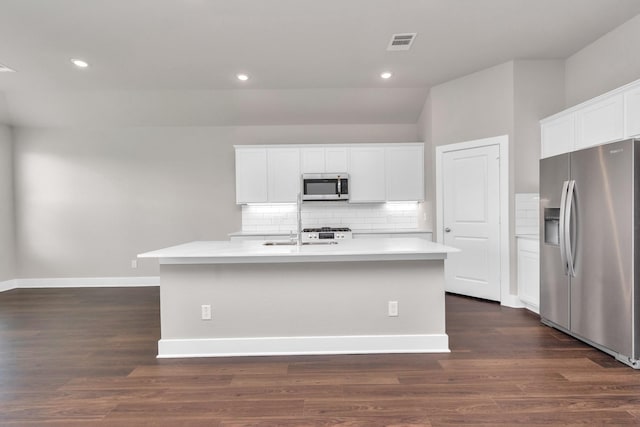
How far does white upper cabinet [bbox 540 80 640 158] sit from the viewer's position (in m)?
2.94

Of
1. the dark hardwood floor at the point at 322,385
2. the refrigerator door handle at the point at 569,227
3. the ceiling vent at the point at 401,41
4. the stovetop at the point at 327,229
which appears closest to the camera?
the dark hardwood floor at the point at 322,385

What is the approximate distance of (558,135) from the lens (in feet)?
12.8

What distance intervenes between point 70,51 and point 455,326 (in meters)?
4.99

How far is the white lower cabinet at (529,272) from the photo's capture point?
153 inches

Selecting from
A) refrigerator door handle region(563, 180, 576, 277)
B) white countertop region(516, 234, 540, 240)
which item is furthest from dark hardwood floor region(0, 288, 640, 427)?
white countertop region(516, 234, 540, 240)

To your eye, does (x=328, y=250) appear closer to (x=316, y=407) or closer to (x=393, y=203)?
(x=316, y=407)

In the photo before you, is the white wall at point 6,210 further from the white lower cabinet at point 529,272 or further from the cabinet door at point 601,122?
the cabinet door at point 601,122

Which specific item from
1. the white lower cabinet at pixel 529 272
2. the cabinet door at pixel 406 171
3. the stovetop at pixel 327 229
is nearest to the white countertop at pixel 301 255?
the white lower cabinet at pixel 529 272

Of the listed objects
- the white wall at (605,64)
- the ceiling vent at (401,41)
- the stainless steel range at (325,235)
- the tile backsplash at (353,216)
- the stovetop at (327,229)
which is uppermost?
the ceiling vent at (401,41)

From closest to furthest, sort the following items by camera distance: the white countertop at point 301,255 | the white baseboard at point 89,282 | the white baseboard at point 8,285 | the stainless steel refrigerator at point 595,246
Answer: the stainless steel refrigerator at point 595,246 → the white countertop at point 301,255 → the white baseboard at point 8,285 → the white baseboard at point 89,282

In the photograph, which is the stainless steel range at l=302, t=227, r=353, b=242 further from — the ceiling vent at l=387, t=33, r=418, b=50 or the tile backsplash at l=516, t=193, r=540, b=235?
the ceiling vent at l=387, t=33, r=418, b=50

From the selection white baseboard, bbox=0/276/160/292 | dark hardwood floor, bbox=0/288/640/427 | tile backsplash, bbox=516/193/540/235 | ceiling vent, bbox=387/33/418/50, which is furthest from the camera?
white baseboard, bbox=0/276/160/292

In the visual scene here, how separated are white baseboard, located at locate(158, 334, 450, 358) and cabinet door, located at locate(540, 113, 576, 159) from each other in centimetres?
245

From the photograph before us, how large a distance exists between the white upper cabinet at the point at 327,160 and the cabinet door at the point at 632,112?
329cm
